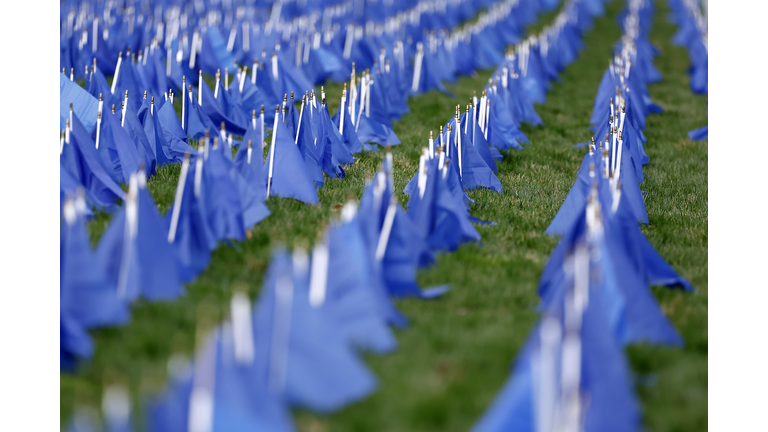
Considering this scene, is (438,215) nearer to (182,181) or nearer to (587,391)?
(182,181)

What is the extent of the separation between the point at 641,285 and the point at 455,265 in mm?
1591

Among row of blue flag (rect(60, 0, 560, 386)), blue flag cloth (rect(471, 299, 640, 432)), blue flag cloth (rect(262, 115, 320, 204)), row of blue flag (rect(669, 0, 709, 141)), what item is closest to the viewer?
blue flag cloth (rect(471, 299, 640, 432))

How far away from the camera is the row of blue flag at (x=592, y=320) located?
11.4 ft

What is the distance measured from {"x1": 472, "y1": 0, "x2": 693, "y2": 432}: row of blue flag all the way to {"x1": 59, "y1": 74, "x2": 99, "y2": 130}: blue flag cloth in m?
5.27

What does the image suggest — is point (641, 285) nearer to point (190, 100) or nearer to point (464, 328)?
point (464, 328)

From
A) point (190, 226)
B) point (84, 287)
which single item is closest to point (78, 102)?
point (190, 226)

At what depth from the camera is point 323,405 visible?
3.98m

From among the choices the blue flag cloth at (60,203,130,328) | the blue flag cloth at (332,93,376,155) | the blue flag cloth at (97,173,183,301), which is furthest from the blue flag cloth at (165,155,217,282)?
the blue flag cloth at (332,93,376,155)

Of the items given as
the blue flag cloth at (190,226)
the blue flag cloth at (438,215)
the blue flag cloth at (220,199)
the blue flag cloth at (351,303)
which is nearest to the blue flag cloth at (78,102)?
the blue flag cloth at (220,199)

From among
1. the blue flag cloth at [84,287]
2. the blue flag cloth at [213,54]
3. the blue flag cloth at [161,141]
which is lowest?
the blue flag cloth at [84,287]

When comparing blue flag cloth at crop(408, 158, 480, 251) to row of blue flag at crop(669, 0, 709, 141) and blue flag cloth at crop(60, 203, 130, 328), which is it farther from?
row of blue flag at crop(669, 0, 709, 141)

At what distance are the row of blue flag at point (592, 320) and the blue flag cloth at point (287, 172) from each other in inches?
94.0

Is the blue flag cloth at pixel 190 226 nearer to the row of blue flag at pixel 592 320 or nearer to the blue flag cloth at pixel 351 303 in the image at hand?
the blue flag cloth at pixel 351 303

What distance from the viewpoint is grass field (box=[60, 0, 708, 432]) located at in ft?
13.4
